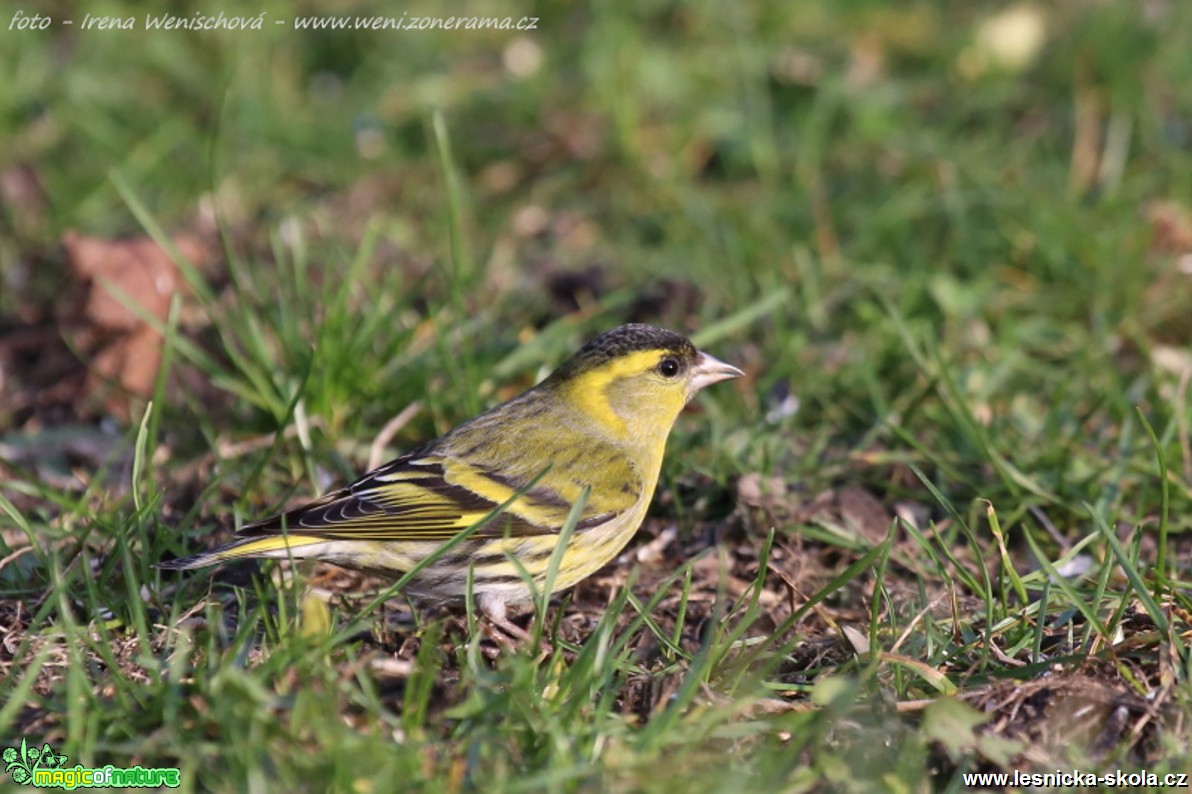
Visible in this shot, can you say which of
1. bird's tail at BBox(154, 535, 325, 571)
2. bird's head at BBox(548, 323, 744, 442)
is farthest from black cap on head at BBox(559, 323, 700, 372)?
bird's tail at BBox(154, 535, 325, 571)

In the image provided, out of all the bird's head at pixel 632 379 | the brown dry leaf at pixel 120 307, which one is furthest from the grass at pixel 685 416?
the bird's head at pixel 632 379

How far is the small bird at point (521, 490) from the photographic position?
3.84 metres

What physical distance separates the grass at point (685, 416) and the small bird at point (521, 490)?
0.17 meters

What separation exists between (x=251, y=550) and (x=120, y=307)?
215 centimetres

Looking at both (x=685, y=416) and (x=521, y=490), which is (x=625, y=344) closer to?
(x=685, y=416)

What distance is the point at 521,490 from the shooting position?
3.55 m

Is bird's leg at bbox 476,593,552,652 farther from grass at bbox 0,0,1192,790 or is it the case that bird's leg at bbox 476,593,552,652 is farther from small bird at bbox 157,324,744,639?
grass at bbox 0,0,1192,790

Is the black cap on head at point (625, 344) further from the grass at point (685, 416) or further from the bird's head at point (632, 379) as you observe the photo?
the grass at point (685, 416)

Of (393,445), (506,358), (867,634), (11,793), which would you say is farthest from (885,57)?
(11,793)

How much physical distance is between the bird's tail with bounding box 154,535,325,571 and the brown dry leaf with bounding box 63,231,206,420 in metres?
1.56

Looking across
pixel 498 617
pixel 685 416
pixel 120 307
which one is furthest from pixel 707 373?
pixel 120 307

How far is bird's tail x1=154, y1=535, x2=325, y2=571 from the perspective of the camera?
3.62 metres

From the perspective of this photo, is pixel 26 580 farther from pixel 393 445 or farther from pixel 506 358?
pixel 506 358

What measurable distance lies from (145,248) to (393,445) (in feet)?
5.31
